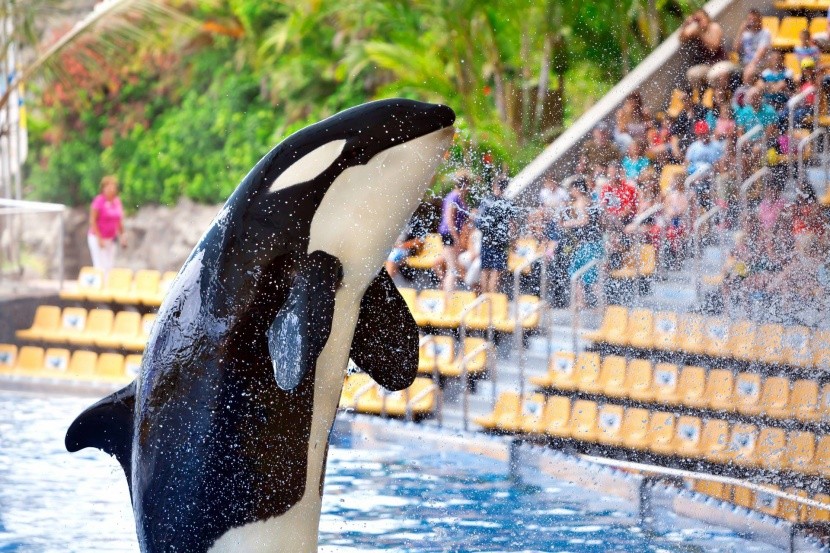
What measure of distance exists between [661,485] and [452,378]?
4583 millimetres

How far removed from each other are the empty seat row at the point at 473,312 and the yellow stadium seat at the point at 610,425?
1.84m

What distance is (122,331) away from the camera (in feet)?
49.7

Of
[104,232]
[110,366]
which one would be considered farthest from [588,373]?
[104,232]

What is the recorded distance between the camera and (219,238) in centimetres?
402

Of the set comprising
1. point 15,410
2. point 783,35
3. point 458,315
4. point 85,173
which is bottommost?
point 15,410

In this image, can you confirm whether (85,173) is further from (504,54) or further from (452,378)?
(452,378)

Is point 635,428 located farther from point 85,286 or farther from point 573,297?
point 85,286

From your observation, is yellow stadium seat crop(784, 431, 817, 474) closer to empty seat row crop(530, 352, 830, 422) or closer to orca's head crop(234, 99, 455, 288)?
empty seat row crop(530, 352, 830, 422)

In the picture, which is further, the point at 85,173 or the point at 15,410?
the point at 85,173

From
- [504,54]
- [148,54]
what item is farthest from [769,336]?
[148,54]

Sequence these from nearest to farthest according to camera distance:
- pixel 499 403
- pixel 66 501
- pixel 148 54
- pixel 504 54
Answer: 1. pixel 66 501
2. pixel 499 403
3. pixel 504 54
4. pixel 148 54

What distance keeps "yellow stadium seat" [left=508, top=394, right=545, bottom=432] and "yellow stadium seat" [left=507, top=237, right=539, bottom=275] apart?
1977 mm

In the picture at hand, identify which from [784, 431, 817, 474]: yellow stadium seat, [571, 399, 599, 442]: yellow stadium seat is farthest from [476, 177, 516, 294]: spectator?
[784, 431, 817, 474]: yellow stadium seat

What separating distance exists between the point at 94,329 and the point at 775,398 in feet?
27.8
